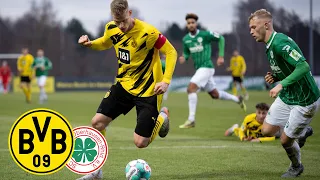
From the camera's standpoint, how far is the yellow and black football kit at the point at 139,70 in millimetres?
7828

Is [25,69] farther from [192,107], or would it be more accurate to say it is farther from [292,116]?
[292,116]

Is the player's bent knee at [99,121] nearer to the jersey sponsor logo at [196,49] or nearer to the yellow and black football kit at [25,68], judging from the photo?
the jersey sponsor logo at [196,49]

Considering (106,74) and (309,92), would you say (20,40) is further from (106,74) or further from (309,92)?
(309,92)

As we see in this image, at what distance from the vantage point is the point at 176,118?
18.1m

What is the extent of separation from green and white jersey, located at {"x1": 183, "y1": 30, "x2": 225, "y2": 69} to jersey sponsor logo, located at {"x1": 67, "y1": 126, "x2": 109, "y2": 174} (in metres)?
8.06

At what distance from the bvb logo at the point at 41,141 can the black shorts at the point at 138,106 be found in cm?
108

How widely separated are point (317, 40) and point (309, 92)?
29.5 metres

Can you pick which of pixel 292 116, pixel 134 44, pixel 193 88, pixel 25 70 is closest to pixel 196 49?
pixel 193 88

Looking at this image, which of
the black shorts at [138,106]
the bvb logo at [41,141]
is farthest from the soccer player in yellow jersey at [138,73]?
the bvb logo at [41,141]

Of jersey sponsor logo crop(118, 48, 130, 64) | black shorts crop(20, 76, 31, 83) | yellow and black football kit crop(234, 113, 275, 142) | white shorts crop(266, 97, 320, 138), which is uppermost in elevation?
jersey sponsor logo crop(118, 48, 130, 64)

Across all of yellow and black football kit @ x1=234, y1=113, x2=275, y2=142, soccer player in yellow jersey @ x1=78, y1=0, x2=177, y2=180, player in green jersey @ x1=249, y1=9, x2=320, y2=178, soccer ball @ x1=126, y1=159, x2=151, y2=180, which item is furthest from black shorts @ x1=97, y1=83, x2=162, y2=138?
yellow and black football kit @ x1=234, y1=113, x2=275, y2=142

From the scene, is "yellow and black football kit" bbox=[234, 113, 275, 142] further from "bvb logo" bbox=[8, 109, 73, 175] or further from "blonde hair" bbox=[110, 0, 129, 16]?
"bvb logo" bbox=[8, 109, 73, 175]

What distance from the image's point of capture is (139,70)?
793 centimetres

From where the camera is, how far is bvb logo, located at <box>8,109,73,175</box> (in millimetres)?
6793
